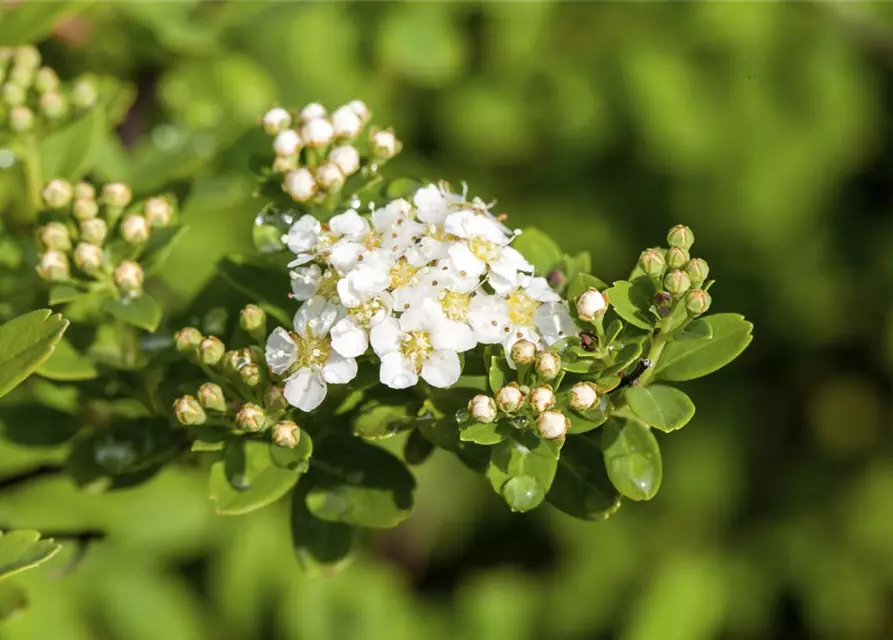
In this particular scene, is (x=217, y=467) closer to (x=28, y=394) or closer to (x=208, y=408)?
(x=208, y=408)

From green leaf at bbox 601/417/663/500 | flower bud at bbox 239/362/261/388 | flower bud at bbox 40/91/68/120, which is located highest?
green leaf at bbox 601/417/663/500

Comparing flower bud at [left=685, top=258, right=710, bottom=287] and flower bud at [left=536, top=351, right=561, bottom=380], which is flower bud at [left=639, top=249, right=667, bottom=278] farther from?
flower bud at [left=536, top=351, right=561, bottom=380]

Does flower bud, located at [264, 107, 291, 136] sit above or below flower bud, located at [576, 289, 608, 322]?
below

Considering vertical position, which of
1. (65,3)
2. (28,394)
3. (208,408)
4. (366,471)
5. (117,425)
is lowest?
(28,394)

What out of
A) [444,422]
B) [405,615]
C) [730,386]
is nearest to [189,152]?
[444,422]

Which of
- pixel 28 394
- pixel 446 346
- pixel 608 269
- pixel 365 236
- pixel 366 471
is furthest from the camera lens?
pixel 608 269

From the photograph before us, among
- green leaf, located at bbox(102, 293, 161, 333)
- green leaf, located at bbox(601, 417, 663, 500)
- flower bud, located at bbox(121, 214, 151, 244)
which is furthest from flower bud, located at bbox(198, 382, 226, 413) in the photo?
green leaf, located at bbox(601, 417, 663, 500)

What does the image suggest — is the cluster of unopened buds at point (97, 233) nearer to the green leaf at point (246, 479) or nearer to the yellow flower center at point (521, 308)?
the green leaf at point (246, 479)
